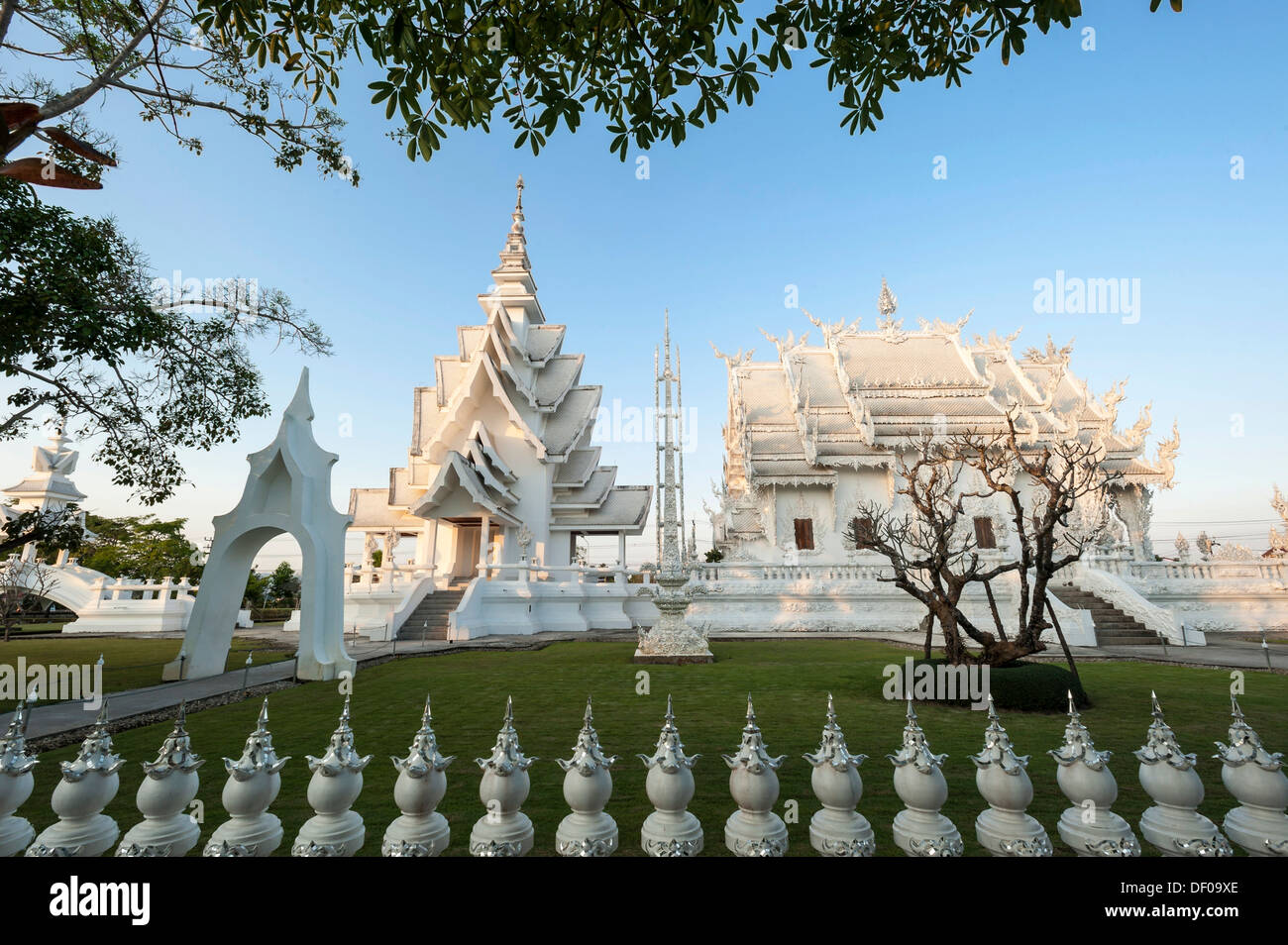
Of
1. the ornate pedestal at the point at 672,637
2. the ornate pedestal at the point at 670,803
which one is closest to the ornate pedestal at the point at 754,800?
the ornate pedestal at the point at 670,803

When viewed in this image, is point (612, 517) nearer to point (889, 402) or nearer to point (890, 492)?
point (890, 492)

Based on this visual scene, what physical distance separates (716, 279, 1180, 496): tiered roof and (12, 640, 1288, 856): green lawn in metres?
17.3

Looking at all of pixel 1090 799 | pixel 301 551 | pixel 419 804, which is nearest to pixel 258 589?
pixel 301 551

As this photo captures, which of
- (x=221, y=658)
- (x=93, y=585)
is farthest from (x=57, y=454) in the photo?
(x=221, y=658)

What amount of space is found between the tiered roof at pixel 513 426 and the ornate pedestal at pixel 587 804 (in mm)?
21151

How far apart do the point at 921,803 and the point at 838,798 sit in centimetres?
34

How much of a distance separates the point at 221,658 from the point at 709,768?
31.1 feet

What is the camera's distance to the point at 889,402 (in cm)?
3105

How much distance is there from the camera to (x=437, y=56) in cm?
438

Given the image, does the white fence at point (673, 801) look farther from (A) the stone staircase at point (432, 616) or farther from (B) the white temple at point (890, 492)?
(B) the white temple at point (890, 492)

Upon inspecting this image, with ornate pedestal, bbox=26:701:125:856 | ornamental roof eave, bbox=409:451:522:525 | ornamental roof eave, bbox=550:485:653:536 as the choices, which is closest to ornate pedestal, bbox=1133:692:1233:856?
ornate pedestal, bbox=26:701:125:856

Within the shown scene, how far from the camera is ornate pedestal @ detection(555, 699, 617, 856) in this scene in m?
2.50
